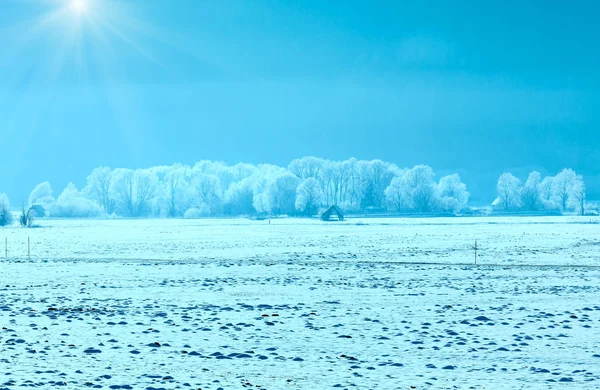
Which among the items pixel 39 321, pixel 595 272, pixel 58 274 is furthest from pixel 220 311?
pixel 595 272

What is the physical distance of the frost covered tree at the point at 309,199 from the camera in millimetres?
145750

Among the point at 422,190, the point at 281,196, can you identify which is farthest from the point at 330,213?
the point at 422,190

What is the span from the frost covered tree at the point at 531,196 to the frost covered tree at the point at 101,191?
97.3 metres

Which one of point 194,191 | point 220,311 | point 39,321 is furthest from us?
point 194,191

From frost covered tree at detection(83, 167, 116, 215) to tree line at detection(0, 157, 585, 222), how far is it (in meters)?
0.24

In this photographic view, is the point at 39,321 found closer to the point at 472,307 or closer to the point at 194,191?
the point at 472,307

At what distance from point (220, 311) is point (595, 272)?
19314 millimetres

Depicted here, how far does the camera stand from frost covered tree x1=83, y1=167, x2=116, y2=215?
17888cm

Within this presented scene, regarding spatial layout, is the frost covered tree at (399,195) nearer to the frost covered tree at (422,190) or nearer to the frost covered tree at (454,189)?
the frost covered tree at (422,190)

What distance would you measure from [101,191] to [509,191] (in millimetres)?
97968

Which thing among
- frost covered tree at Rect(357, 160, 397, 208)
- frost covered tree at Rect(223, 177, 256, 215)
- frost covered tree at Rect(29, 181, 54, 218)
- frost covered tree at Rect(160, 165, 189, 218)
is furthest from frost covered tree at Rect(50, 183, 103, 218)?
frost covered tree at Rect(357, 160, 397, 208)

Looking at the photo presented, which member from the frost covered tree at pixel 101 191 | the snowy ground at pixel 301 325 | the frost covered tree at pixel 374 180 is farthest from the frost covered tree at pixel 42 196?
the snowy ground at pixel 301 325

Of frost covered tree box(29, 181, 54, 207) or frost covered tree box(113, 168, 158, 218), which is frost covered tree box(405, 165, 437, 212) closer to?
frost covered tree box(113, 168, 158, 218)

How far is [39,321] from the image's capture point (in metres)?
18.8
